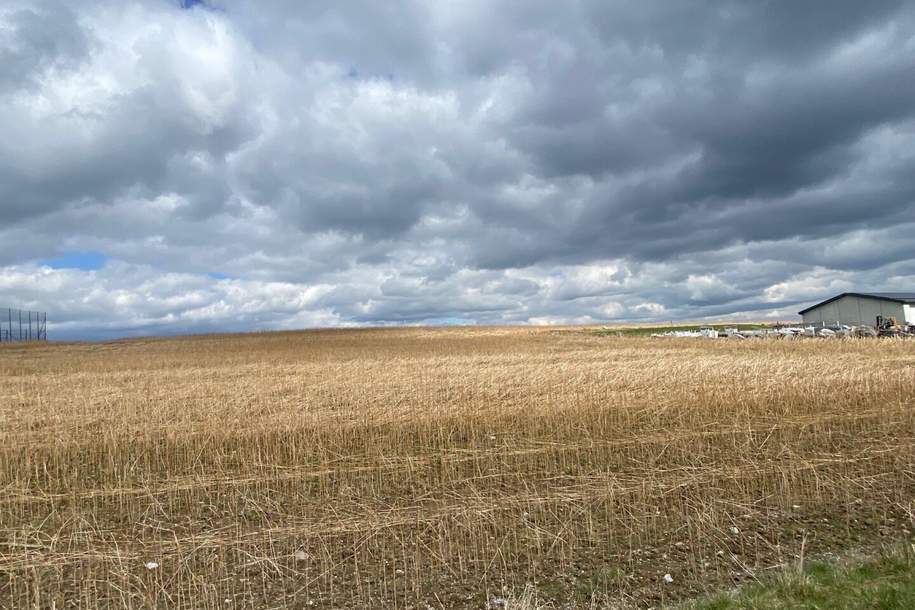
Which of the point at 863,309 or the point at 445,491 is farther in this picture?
the point at 863,309

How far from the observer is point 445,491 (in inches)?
378

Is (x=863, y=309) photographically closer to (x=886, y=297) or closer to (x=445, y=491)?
(x=886, y=297)

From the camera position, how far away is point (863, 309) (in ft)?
233

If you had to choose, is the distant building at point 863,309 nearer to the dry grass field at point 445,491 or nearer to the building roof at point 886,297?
the building roof at point 886,297

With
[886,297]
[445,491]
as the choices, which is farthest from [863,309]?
[445,491]

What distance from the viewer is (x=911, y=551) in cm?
607

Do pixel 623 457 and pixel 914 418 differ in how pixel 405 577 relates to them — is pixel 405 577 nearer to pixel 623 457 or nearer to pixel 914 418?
pixel 623 457

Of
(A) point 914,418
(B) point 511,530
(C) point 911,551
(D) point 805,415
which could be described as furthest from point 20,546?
(A) point 914,418

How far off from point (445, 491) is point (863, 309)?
3114 inches

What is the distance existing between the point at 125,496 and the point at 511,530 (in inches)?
268

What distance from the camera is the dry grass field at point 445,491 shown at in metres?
6.63

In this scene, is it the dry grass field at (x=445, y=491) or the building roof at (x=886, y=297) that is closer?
the dry grass field at (x=445, y=491)

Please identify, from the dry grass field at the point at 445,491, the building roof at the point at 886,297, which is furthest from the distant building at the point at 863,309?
the dry grass field at the point at 445,491

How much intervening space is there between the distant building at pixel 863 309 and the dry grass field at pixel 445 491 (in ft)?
186
